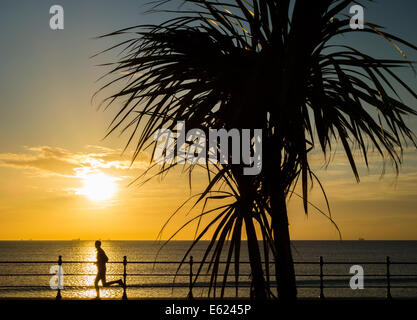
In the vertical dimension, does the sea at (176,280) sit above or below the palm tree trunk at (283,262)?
below

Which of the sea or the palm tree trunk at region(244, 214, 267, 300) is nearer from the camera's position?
the palm tree trunk at region(244, 214, 267, 300)

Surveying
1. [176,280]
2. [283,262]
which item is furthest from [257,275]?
[176,280]

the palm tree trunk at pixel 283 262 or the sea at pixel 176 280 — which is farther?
the sea at pixel 176 280

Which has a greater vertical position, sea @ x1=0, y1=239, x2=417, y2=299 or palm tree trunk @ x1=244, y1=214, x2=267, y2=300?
palm tree trunk @ x1=244, y1=214, x2=267, y2=300

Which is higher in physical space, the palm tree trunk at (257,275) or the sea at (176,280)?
the palm tree trunk at (257,275)

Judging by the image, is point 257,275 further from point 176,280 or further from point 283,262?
point 176,280

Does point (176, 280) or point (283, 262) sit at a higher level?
point (283, 262)

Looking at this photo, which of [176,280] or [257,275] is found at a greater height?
[257,275]

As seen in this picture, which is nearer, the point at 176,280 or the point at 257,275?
the point at 257,275
